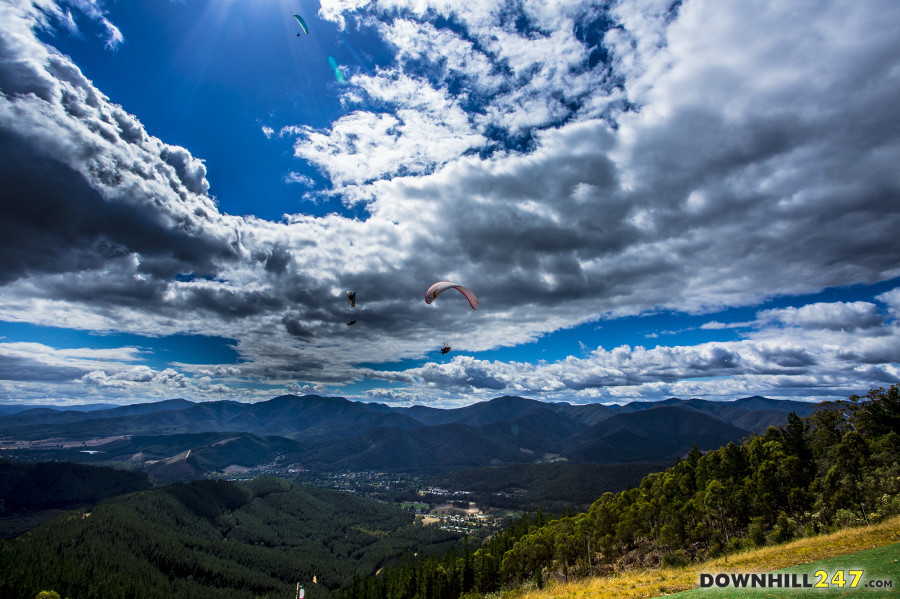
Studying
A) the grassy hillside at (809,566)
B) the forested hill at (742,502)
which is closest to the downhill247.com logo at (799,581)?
the grassy hillside at (809,566)

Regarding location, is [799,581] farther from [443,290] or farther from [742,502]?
[742,502]

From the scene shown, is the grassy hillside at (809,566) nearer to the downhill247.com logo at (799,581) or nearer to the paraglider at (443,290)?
the downhill247.com logo at (799,581)

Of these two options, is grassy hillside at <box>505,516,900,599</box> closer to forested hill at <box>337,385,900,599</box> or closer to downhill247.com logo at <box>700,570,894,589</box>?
downhill247.com logo at <box>700,570,894,589</box>

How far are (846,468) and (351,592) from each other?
414 ft

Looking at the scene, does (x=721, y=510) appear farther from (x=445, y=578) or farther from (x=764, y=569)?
(x=445, y=578)

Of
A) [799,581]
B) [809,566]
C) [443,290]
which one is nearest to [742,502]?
[809,566]

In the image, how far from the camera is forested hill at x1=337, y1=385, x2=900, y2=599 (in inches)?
1811

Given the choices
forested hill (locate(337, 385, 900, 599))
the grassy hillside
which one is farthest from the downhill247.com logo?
forested hill (locate(337, 385, 900, 599))

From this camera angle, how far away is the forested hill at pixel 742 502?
46.0 meters

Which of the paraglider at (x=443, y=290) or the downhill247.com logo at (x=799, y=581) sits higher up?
the paraglider at (x=443, y=290)

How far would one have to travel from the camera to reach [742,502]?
188ft

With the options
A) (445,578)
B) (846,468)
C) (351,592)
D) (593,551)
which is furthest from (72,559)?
(846,468)

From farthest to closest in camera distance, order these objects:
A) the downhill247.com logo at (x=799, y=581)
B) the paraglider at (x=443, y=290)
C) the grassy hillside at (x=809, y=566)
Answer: the paraglider at (x=443, y=290) → the grassy hillside at (x=809, y=566) → the downhill247.com logo at (x=799, y=581)

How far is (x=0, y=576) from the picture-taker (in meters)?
124
